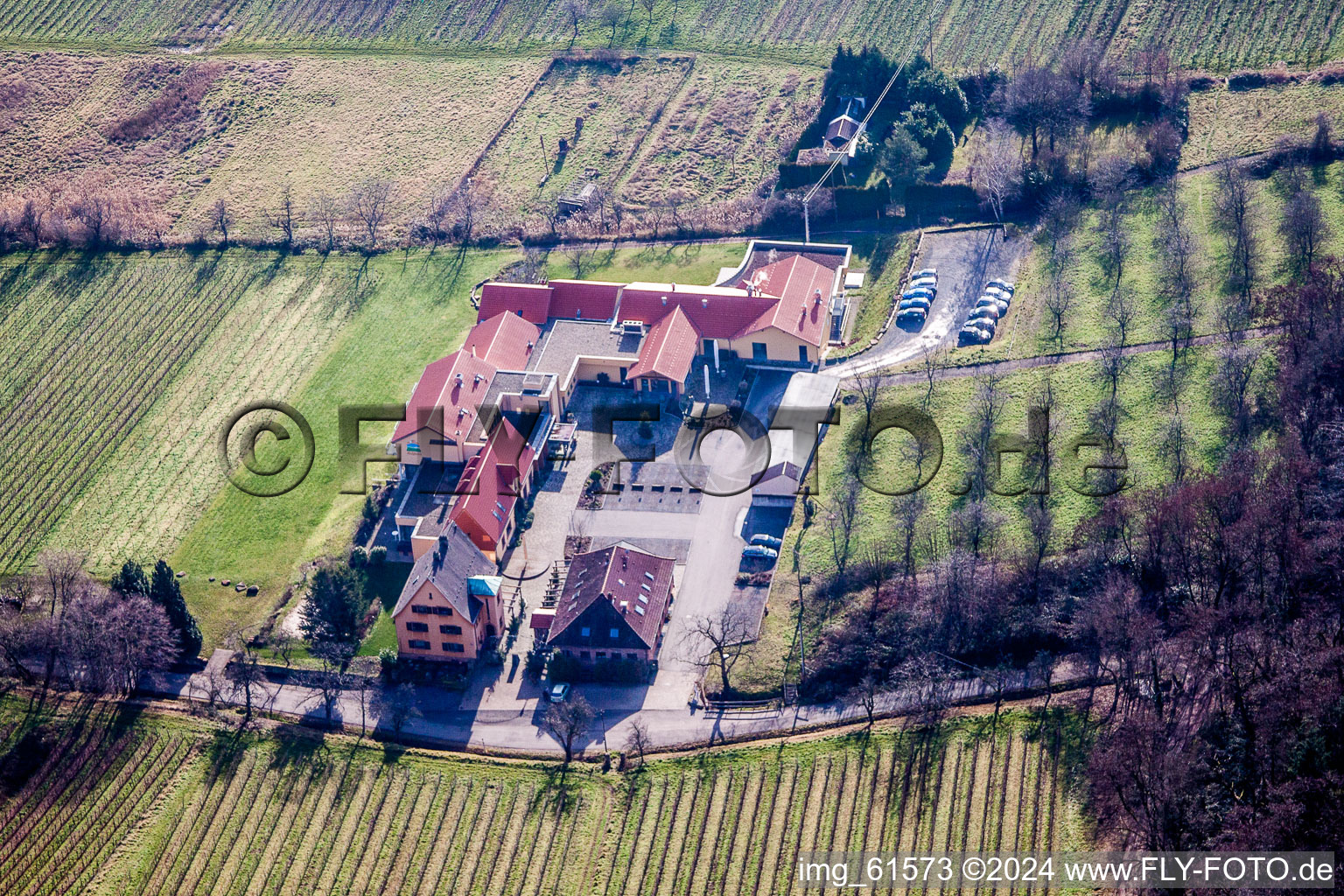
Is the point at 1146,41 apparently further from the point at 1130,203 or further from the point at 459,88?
the point at 459,88

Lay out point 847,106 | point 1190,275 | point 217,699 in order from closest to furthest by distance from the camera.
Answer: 1. point 217,699
2. point 1190,275
3. point 847,106

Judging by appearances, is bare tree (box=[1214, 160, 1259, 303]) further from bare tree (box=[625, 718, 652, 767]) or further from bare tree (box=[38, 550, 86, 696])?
bare tree (box=[38, 550, 86, 696])

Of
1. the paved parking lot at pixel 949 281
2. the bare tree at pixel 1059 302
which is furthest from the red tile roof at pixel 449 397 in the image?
the bare tree at pixel 1059 302

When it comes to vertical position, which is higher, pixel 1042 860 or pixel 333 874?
pixel 1042 860

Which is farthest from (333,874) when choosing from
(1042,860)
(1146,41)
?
(1146,41)

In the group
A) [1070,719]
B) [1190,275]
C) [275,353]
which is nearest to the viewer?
[1070,719]

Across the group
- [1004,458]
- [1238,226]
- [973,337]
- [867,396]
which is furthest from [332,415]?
[1238,226]

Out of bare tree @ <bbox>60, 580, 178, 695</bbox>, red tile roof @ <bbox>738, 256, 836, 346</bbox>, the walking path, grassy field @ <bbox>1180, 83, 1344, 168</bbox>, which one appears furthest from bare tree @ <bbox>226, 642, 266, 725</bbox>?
grassy field @ <bbox>1180, 83, 1344, 168</bbox>
